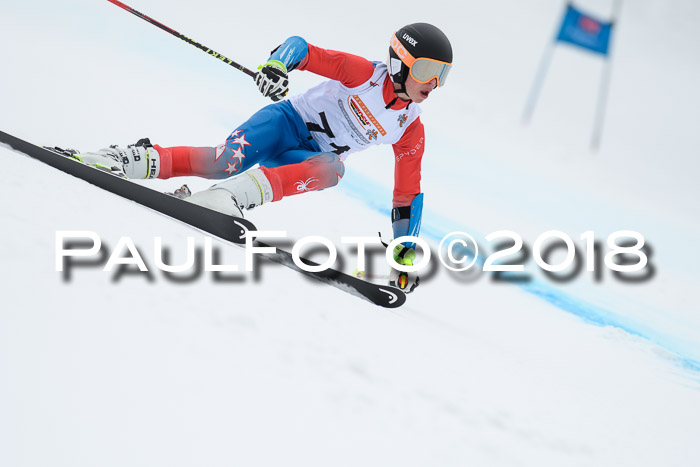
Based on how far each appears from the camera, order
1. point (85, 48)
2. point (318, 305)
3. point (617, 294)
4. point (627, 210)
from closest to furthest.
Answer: point (318, 305) < point (617, 294) < point (85, 48) < point (627, 210)

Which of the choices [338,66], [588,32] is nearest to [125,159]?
[338,66]

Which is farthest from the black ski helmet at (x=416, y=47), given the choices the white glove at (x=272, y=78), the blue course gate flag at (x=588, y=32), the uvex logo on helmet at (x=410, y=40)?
the blue course gate flag at (x=588, y=32)

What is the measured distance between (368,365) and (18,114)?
12.1 ft

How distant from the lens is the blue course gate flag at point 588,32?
10977mm

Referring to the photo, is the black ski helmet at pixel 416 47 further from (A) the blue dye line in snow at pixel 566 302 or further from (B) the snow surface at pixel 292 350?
(A) the blue dye line in snow at pixel 566 302

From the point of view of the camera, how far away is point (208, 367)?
1306mm

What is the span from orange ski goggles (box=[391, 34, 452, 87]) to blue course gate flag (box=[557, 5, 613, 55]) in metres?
9.51

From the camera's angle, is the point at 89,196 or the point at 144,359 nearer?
the point at 144,359

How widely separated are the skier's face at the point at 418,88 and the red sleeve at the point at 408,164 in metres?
0.25

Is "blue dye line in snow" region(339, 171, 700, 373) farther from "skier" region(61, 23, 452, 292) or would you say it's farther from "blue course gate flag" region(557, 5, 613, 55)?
"blue course gate flag" region(557, 5, 613, 55)

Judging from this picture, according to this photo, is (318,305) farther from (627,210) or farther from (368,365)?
(627,210)

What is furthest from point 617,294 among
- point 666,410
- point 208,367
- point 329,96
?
point 208,367

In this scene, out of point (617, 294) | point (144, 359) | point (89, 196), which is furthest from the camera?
point (617, 294)

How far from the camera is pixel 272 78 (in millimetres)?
2531
